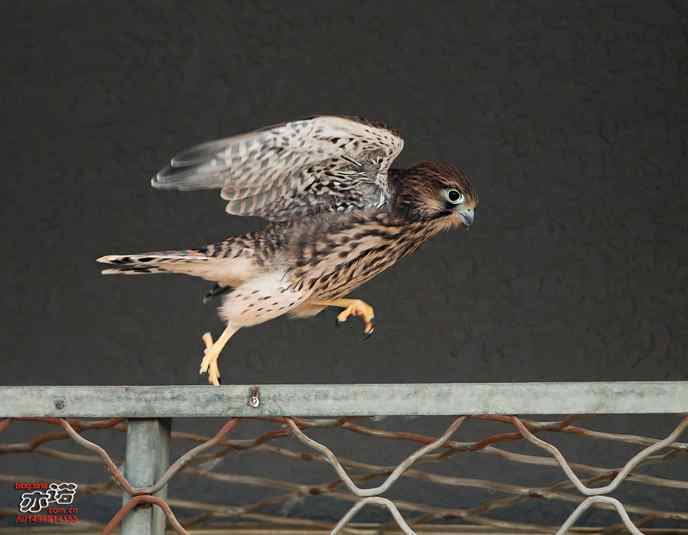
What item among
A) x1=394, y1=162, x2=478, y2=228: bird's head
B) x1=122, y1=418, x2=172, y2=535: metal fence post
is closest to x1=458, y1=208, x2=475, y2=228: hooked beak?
x1=394, y1=162, x2=478, y2=228: bird's head

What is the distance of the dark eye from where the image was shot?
201 centimetres

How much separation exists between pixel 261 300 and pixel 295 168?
0.82 feet

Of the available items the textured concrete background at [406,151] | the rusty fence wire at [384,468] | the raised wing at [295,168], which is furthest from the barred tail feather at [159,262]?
the textured concrete background at [406,151]

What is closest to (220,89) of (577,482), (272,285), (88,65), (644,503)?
(88,65)

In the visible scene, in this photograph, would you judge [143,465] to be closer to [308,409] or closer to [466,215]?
[308,409]

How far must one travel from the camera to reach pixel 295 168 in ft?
6.33

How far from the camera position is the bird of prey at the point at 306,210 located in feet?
6.12

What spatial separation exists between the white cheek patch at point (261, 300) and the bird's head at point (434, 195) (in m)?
0.27

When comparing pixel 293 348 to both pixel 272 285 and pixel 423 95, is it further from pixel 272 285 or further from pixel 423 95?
pixel 272 285

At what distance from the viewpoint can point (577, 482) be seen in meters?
1.42

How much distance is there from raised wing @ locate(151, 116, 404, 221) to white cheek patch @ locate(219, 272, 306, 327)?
125 millimetres

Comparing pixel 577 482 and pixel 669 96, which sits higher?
pixel 669 96

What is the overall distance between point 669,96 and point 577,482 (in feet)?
5.51

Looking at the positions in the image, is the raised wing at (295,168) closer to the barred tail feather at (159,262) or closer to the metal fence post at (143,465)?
the barred tail feather at (159,262)
